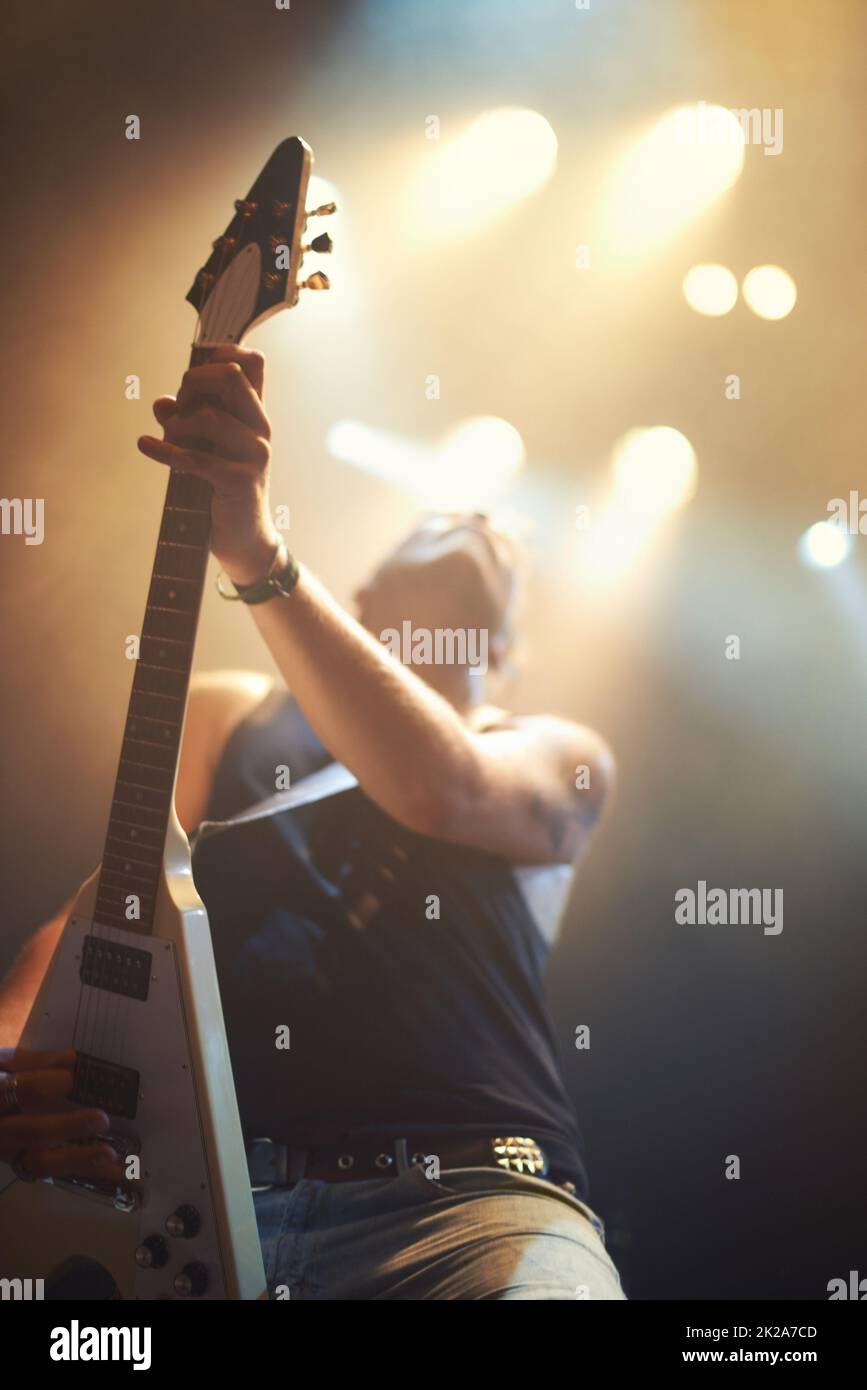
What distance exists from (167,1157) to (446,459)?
1.33m

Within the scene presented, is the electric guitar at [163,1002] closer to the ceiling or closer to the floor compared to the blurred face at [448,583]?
closer to the floor

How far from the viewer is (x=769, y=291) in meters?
1.89

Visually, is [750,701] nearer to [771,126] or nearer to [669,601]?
[669,601]

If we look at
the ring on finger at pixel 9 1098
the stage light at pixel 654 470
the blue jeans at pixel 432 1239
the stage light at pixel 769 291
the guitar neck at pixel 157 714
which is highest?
the stage light at pixel 769 291

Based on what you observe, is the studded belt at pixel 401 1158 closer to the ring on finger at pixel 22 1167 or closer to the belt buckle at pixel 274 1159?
the belt buckle at pixel 274 1159

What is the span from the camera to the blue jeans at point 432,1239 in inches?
50.6

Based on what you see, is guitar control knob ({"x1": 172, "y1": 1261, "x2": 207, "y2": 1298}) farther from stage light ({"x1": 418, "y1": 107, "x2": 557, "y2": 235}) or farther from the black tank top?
stage light ({"x1": 418, "y1": 107, "x2": 557, "y2": 235})

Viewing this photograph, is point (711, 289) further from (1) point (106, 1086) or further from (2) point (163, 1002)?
(1) point (106, 1086)

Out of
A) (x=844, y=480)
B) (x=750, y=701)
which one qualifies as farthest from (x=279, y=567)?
(x=844, y=480)

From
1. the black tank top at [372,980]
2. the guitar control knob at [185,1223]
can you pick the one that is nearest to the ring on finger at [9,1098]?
the guitar control knob at [185,1223]

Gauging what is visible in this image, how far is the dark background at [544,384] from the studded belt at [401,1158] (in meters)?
0.42

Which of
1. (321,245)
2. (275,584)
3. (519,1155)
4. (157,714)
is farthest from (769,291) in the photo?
(519,1155)

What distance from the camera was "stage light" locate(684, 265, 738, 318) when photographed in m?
1.89

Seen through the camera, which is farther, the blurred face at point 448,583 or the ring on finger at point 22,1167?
the blurred face at point 448,583
